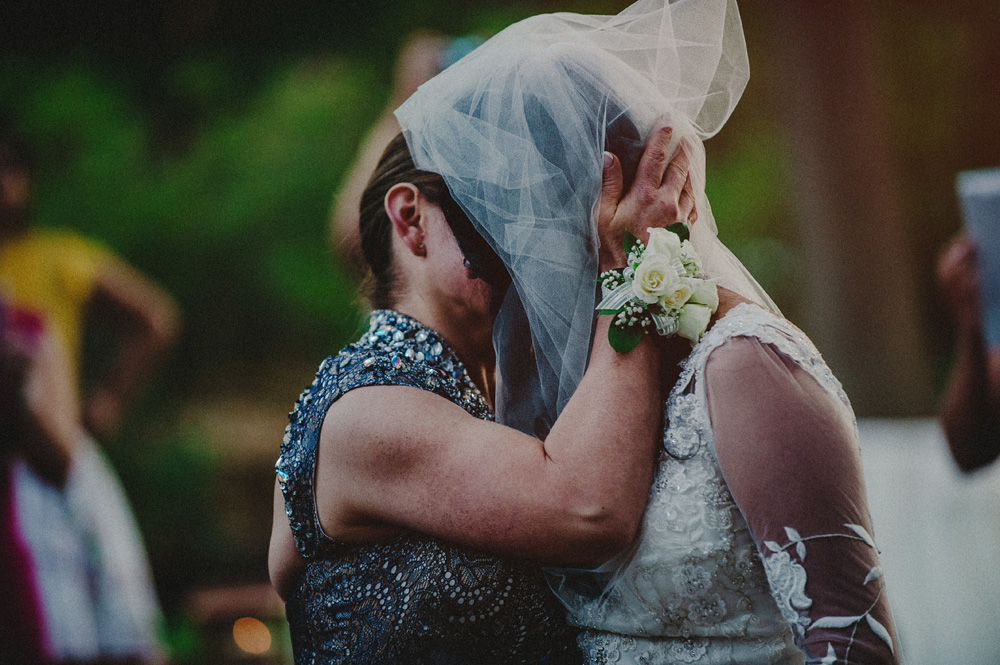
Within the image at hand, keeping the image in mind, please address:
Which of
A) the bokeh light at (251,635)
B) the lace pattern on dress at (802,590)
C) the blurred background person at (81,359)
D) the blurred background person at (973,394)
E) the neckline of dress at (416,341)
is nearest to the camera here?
the lace pattern on dress at (802,590)

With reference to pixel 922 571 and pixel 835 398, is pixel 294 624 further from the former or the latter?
pixel 922 571

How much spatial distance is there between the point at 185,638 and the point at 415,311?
14.5 feet

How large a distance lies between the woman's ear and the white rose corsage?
1.55 feet

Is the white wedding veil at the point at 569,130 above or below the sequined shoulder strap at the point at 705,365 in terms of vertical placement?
above

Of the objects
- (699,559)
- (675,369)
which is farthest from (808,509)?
(675,369)

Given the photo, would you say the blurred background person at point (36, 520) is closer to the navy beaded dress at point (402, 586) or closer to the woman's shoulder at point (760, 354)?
the navy beaded dress at point (402, 586)

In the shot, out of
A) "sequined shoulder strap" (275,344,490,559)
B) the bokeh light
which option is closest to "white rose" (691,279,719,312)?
"sequined shoulder strap" (275,344,490,559)

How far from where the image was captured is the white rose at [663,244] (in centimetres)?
144

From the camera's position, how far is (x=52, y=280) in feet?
16.6

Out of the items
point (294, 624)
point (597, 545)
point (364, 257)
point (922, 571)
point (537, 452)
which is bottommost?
point (922, 571)

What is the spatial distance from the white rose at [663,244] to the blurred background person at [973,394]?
1960 mm

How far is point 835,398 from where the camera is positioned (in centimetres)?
140

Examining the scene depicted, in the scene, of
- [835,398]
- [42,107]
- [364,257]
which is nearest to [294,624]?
[364,257]

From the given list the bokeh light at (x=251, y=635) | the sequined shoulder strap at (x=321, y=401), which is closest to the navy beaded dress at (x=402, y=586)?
the sequined shoulder strap at (x=321, y=401)
